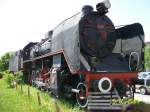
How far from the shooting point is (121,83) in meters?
10.2

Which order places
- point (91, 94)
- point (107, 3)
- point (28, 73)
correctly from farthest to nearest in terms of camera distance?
point (28, 73), point (107, 3), point (91, 94)

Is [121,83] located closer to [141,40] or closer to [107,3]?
[141,40]

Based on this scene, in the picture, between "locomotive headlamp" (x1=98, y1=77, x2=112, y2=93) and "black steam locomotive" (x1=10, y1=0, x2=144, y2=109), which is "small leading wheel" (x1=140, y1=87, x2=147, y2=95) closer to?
"black steam locomotive" (x1=10, y1=0, x2=144, y2=109)

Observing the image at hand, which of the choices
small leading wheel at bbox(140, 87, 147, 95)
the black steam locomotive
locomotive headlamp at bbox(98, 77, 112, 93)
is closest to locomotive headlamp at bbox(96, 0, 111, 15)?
the black steam locomotive

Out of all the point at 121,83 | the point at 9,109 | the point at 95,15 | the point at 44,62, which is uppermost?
the point at 95,15

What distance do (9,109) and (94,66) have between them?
12.3ft

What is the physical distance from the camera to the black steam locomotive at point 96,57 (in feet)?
31.9

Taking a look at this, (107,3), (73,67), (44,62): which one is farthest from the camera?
(44,62)

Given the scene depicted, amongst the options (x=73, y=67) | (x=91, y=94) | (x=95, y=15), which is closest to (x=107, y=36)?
(x=95, y=15)

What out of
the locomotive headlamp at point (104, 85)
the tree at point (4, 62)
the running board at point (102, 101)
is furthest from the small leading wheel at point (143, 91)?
the tree at point (4, 62)

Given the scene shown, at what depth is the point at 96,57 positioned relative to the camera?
10.7 metres

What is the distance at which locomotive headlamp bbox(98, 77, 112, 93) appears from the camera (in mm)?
9469

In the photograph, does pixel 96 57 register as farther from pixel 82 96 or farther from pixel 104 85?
pixel 82 96

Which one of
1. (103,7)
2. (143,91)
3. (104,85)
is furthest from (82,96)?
(143,91)
